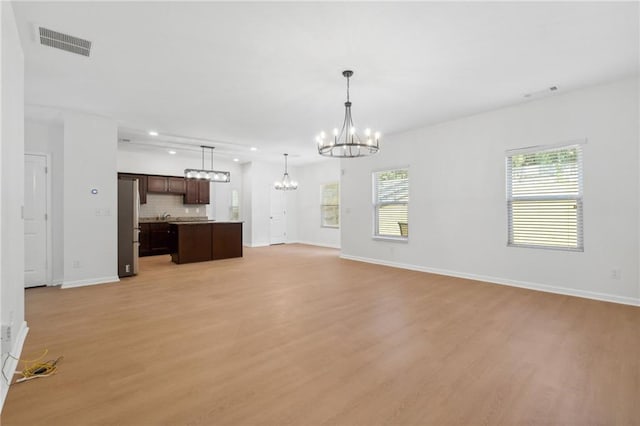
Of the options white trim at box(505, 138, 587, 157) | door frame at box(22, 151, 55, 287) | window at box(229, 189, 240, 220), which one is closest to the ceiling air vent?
door frame at box(22, 151, 55, 287)

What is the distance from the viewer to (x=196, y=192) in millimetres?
9000

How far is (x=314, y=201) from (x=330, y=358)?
315 inches

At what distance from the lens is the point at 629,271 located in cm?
372

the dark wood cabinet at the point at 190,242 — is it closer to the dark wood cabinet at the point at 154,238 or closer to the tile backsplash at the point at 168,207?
the dark wood cabinet at the point at 154,238

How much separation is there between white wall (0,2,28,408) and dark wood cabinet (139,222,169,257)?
17.6ft

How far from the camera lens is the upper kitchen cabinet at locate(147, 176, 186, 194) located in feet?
27.1

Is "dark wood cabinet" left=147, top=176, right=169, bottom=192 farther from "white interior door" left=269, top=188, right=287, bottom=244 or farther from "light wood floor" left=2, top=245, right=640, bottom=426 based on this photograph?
"light wood floor" left=2, top=245, right=640, bottom=426

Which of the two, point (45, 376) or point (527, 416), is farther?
point (45, 376)

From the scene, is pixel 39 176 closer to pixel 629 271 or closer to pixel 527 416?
pixel 527 416

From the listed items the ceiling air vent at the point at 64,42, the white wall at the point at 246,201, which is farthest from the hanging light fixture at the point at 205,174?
the ceiling air vent at the point at 64,42

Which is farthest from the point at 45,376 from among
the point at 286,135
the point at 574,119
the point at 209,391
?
the point at 574,119

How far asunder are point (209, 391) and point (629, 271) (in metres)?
5.02

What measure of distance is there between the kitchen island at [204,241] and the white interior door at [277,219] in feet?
9.10

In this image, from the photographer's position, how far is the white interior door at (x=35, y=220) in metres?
4.76
